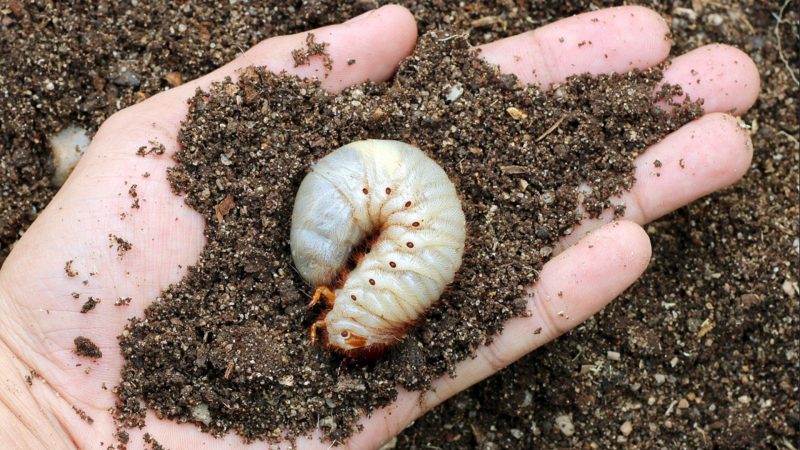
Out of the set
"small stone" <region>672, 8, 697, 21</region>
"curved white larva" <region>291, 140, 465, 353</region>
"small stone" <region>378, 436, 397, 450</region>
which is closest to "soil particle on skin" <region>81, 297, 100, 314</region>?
"curved white larva" <region>291, 140, 465, 353</region>

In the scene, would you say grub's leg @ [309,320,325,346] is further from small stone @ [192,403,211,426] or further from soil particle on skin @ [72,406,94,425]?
soil particle on skin @ [72,406,94,425]

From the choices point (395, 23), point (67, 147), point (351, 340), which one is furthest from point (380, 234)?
point (67, 147)

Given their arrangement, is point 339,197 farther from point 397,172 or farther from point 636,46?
point 636,46

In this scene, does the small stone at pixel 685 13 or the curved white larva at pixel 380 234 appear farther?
the small stone at pixel 685 13

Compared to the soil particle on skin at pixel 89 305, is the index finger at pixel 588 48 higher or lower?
higher

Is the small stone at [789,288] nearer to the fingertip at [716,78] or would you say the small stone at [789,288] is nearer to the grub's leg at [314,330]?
the fingertip at [716,78]

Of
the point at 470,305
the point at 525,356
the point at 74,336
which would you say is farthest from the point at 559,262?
the point at 74,336

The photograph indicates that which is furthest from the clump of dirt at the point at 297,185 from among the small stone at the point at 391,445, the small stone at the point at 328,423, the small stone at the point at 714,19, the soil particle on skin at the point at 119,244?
the small stone at the point at 714,19
